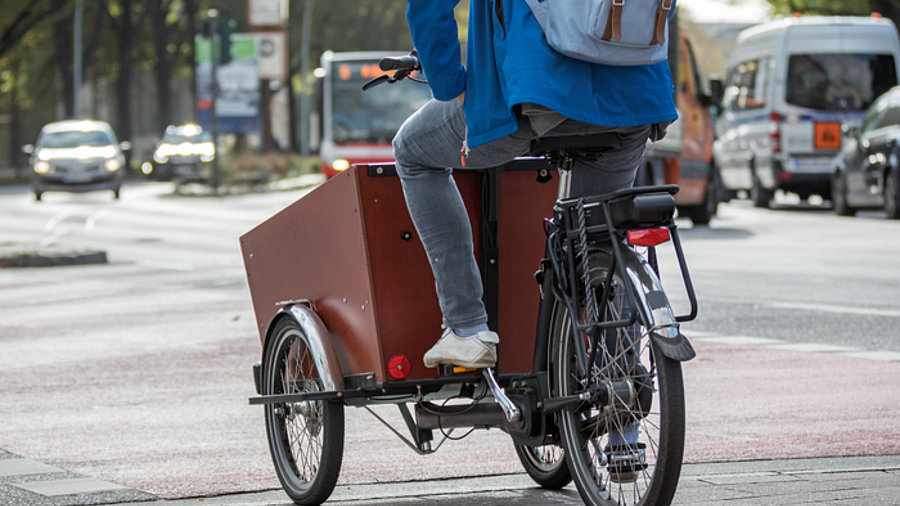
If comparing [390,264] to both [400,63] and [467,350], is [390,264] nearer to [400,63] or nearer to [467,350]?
[467,350]

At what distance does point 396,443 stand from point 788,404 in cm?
184

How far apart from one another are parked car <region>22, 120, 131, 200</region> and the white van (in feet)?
54.5

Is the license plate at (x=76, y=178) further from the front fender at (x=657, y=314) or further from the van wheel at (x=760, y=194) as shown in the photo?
the front fender at (x=657, y=314)

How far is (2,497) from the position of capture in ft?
16.8

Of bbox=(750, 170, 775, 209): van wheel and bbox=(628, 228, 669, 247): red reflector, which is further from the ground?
bbox=(628, 228, 669, 247): red reflector

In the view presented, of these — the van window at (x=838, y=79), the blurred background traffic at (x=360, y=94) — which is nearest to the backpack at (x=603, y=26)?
the blurred background traffic at (x=360, y=94)

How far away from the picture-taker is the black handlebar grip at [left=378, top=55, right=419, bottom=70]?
4555 millimetres

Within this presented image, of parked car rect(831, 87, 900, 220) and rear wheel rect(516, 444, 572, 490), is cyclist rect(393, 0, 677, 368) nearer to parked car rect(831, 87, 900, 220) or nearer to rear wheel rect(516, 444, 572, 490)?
rear wheel rect(516, 444, 572, 490)

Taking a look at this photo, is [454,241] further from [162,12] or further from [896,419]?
[162,12]

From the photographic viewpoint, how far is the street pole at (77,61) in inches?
2340

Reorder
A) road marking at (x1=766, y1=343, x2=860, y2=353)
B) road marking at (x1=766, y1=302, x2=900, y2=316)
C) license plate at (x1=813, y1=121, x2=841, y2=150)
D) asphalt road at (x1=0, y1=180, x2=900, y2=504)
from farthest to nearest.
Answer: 1. license plate at (x1=813, y1=121, x2=841, y2=150)
2. road marking at (x1=766, y1=302, x2=900, y2=316)
3. road marking at (x1=766, y1=343, x2=860, y2=353)
4. asphalt road at (x1=0, y1=180, x2=900, y2=504)

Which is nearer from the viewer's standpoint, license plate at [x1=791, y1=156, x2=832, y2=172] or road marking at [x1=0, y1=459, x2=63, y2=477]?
road marking at [x1=0, y1=459, x2=63, y2=477]

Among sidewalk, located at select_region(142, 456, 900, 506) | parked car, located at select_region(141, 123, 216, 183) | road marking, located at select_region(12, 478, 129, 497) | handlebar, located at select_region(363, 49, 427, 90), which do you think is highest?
handlebar, located at select_region(363, 49, 427, 90)

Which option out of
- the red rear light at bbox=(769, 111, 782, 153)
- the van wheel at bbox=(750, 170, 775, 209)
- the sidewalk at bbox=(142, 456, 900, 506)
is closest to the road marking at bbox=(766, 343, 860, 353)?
the sidewalk at bbox=(142, 456, 900, 506)
